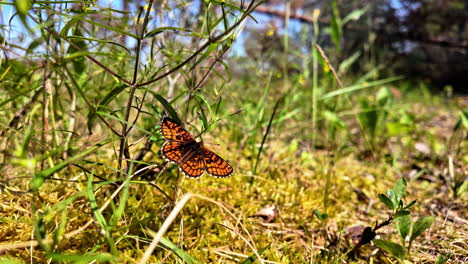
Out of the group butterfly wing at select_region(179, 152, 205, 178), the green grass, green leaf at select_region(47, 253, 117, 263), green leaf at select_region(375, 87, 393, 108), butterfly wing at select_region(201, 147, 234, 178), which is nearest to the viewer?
green leaf at select_region(47, 253, 117, 263)

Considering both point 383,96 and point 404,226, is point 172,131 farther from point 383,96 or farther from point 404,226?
point 383,96

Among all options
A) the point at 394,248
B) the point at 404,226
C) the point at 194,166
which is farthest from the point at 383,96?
the point at 194,166

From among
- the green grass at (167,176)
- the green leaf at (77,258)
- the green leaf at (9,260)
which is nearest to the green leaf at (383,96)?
the green grass at (167,176)

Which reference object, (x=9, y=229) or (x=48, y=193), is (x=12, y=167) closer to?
(x=48, y=193)

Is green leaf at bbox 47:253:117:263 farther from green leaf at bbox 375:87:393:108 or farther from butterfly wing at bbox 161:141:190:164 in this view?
green leaf at bbox 375:87:393:108

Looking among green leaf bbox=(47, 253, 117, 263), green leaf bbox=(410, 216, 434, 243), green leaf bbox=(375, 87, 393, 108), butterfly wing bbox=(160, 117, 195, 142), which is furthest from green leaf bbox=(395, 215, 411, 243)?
green leaf bbox=(375, 87, 393, 108)

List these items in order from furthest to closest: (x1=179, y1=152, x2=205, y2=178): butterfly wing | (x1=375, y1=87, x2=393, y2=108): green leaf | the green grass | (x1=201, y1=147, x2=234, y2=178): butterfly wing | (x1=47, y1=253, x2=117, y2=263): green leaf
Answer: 1. (x1=375, y1=87, x2=393, y2=108): green leaf
2. (x1=201, y1=147, x2=234, y2=178): butterfly wing
3. (x1=179, y1=152, x2=205, y2=178): butterfly wing
4. the green grass
5. (x1=47, y1=253, x2=117, y2=263): green leaf
